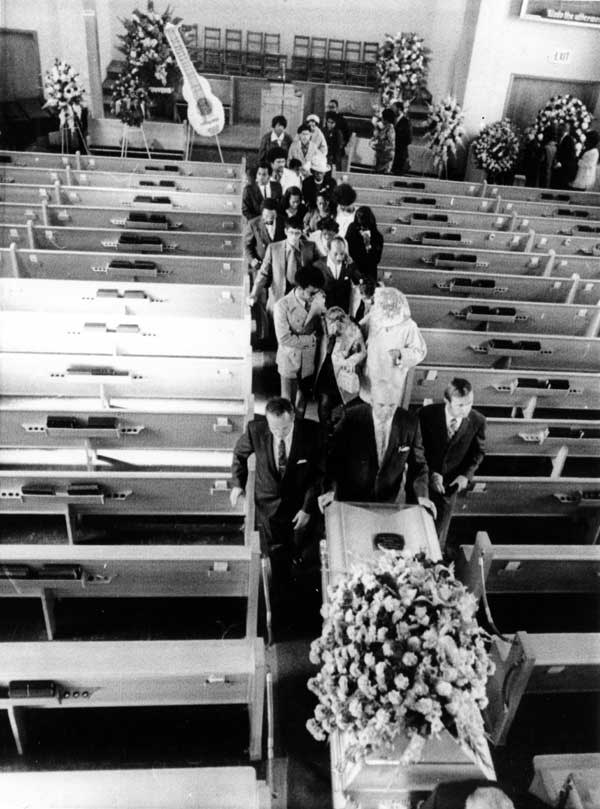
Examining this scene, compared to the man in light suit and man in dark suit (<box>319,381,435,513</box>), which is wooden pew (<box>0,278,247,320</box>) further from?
man in dark suit (<box>319,381,435,513</box>)

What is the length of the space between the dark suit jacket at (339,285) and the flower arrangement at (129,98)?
22.9 feet

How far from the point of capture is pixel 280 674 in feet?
11.7

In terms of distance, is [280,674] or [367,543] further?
[280,674]

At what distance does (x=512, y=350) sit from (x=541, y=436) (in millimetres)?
1177

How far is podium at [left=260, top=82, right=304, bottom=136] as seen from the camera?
12.2 meters

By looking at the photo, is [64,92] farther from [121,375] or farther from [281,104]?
[121,375]

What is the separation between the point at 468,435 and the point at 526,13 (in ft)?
34.4

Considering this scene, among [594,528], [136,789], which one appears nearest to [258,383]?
[594,528]

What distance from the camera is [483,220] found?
28.6 feet

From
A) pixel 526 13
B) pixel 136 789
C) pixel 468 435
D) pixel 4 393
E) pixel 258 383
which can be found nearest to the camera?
pixel 136 789

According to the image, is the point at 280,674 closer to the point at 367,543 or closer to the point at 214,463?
the point at 367,543

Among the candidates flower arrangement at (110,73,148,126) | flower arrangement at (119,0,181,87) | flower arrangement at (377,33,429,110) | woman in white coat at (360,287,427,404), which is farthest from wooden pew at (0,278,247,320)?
flower arrangement at (377,33,429,110)

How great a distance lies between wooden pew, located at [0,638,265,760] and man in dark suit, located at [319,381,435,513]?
3.16 ft

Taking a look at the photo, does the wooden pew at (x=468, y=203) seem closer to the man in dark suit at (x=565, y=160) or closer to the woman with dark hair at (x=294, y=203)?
the man in dark suit at (x=565, y=160)
